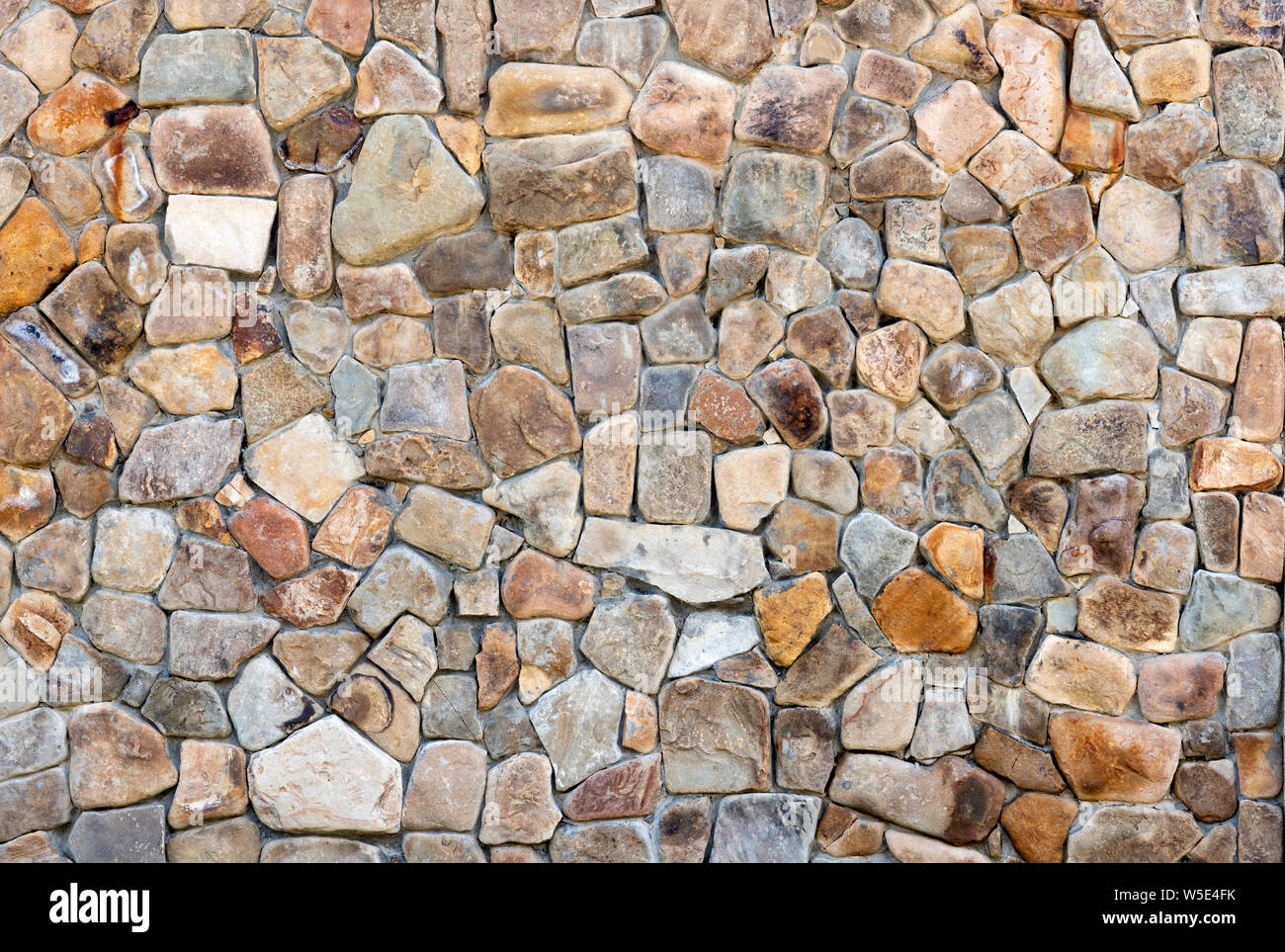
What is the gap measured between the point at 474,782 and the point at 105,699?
94 cm

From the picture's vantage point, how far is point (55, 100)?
2.40 m

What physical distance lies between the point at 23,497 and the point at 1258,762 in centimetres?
309

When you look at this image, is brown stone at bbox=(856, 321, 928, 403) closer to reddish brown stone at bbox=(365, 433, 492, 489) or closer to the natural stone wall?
the natural stone wall

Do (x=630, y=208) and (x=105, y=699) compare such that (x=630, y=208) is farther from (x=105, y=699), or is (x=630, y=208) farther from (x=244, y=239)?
(x=105, y=699)

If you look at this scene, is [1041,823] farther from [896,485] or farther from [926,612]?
[896,485]

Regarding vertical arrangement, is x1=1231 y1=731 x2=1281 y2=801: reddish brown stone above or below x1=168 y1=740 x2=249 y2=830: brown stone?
above

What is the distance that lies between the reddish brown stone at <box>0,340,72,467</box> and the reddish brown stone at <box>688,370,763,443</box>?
1.57 meters

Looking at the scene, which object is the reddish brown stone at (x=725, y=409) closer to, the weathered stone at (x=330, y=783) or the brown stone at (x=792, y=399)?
the brown stone at (x=792, y=399)

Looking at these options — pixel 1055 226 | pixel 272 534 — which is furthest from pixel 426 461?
pixel 1055 226

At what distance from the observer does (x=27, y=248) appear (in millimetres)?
2406

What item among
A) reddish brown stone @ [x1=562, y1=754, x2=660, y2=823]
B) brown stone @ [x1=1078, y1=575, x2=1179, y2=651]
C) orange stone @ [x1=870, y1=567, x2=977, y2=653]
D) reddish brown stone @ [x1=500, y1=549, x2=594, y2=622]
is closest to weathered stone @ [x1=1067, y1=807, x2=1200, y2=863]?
brown stone @ [x1=1078, y1=575, x2=1179, y2=651]

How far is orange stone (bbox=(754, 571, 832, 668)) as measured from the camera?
7.81ft

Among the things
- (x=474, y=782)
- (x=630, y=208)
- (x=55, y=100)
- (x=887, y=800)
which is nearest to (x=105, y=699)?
(x=474, y=782)

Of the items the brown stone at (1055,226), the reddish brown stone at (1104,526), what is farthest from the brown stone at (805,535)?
the brown stone at (1055,226)
